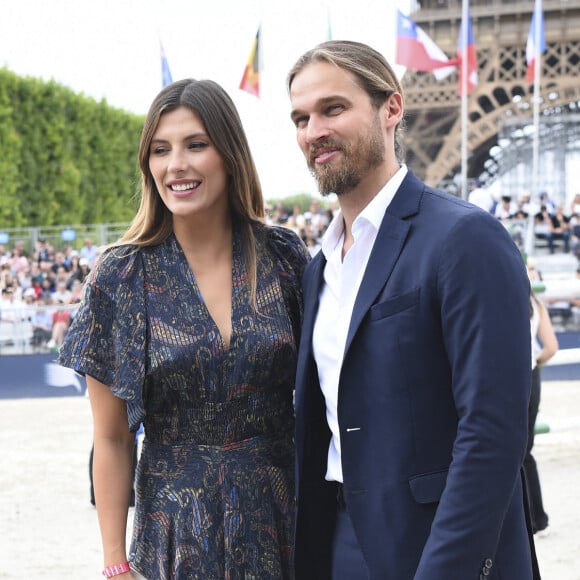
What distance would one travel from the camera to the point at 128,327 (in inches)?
96.0

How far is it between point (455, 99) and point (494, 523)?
107ft

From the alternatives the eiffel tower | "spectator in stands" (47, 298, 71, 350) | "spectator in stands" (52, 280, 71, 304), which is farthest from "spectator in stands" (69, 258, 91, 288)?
the eiffel tower

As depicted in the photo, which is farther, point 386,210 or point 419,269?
point 386,210

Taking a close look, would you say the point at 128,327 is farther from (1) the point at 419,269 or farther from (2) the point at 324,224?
(2) the point at 324,224

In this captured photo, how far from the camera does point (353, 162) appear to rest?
215cm

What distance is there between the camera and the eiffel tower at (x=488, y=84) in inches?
1291

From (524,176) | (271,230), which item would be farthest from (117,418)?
(524,176)

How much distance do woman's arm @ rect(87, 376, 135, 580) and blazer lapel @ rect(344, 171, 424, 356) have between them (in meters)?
0.79

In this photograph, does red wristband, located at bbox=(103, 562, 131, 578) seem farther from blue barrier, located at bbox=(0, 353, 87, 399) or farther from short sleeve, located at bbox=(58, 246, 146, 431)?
blue barrier, located at bbox=(0, 353, 87, 399)

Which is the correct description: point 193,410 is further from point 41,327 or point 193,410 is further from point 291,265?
point 41,327

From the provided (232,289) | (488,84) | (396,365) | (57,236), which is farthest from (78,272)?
(488,84)

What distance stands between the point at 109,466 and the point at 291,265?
783mm

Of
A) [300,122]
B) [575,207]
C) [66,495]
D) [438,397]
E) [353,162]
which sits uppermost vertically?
[575,207]

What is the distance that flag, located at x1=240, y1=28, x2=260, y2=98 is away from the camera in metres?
18.9
